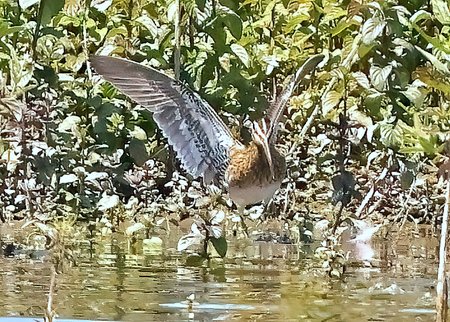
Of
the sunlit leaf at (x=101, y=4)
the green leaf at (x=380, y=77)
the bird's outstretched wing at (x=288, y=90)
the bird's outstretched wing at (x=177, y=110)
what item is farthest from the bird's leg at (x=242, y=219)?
the sunlit leaf at (x=101, y=4)

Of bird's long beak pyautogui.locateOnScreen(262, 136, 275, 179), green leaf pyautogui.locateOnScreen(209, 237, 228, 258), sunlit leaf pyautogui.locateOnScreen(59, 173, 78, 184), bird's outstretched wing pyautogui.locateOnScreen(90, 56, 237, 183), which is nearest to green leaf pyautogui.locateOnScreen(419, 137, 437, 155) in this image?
green leaf pyautogui.locateOnScreen(209, 237, 228, 258)

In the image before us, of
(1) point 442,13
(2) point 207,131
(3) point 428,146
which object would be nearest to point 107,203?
(2) point 207,131

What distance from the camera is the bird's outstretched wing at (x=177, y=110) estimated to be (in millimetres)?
5113

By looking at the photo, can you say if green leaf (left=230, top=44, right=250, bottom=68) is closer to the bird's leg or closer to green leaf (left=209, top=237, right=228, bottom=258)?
the bird's leg

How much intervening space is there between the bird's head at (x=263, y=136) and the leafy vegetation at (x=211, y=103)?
0.16 metres

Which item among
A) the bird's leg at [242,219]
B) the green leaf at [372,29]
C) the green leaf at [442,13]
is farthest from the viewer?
the bird's leg at [242,219]

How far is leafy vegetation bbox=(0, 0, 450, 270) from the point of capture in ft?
16.9

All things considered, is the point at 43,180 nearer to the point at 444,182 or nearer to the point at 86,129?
the point at 86,129

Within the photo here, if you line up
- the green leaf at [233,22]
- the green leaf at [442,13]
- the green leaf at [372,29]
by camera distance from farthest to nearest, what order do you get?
the green leaf at [233,22], the green leaf at [372,29], the green leaf at [442,13]

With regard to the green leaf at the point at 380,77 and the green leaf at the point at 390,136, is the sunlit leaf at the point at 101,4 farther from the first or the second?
the green leaf at the point at 390,136

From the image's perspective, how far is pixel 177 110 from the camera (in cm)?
527

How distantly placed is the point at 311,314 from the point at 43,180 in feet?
7.10

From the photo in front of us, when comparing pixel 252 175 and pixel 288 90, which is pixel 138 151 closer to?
pixel 252 175

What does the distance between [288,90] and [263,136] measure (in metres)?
0.49
